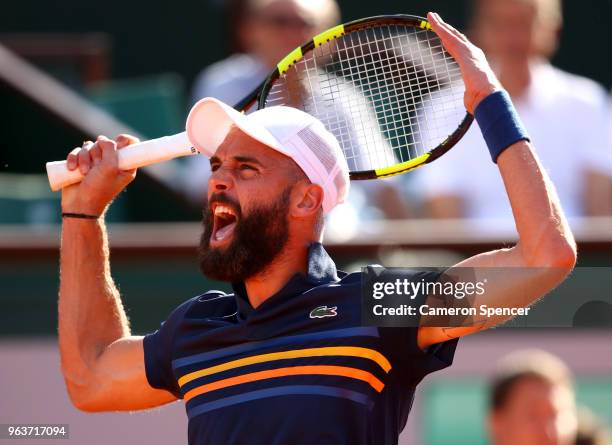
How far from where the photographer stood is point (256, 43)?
646 cm

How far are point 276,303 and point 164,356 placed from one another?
330 millimetres

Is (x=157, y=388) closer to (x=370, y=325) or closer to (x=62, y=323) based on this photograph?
(x=62, y=323)

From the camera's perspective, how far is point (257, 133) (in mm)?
3158

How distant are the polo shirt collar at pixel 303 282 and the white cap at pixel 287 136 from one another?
120mm

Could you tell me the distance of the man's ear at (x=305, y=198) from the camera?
3188 millimetres

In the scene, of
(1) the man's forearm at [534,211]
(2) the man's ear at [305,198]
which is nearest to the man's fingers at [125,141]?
(2) the man's ear at [305,198]

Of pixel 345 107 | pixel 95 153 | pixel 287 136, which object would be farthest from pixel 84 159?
pixel 345 107

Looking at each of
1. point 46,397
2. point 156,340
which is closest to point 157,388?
point 156,340

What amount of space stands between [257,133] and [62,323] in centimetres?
72

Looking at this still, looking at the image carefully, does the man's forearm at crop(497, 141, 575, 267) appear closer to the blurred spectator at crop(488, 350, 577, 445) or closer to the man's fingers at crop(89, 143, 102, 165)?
the man's fingers at crop(89, 143, 102, 165)

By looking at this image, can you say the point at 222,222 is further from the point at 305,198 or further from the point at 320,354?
the point at 320,354

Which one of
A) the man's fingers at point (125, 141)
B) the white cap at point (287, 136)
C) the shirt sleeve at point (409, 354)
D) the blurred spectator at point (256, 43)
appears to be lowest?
the shirt sleeve at point (409, 354)

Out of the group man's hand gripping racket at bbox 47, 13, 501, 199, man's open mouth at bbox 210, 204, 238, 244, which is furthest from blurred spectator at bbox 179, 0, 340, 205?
man's open mouth at bbox 210, 204, 238, 244

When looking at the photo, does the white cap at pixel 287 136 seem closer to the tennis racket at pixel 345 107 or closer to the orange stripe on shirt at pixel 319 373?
the tennis racket at pixel 345 107
